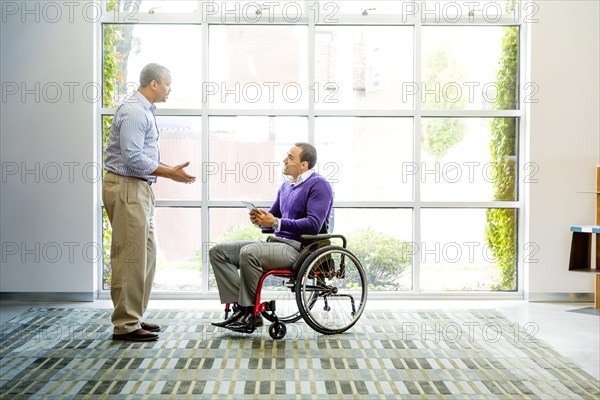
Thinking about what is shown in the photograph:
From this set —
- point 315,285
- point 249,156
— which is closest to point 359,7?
point 249,156

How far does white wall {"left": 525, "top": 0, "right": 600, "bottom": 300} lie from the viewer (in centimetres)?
543

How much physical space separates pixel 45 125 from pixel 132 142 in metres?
1.62

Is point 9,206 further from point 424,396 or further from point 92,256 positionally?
point 424,396

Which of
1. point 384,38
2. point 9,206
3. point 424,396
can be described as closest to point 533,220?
point 384,38

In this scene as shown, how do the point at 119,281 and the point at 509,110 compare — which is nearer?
the point at 119,281

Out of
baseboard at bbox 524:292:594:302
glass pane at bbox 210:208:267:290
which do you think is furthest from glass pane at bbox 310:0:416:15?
baseboard at bbox 524:292:594:302

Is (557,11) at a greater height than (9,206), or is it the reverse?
(557,11)

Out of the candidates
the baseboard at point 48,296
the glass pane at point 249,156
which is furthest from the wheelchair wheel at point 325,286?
the baseboard at point 48,296

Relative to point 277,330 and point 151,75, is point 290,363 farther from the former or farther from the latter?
point 151,75

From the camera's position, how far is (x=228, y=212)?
554cm

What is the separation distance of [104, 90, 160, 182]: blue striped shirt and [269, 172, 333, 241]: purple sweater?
0.85 m

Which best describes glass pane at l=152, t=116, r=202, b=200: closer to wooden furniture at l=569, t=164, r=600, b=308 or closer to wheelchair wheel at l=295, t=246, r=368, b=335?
wheelchair wheel at l=295, t=246, r=368, b=335

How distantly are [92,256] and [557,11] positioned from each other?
3.92 meters

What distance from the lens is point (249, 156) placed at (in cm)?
554
